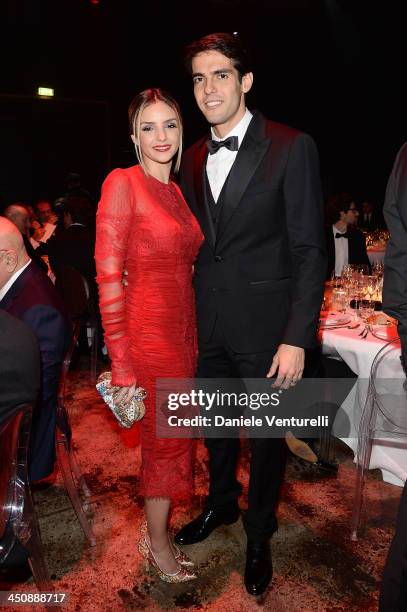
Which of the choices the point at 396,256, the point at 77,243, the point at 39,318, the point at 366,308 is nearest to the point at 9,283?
the point at 39,318

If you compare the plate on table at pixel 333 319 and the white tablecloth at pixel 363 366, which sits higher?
the plate on table at pixel 333 319

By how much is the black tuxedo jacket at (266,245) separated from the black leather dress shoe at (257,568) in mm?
897

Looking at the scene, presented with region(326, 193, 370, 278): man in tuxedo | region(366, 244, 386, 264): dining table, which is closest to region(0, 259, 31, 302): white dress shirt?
region(326, 193, 370, 278): man in tuxedo

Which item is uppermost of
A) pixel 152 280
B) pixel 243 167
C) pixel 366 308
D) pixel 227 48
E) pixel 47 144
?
pixel 47 144

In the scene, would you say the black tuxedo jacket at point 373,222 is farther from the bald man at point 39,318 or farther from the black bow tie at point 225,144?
the bald man at point 39,318

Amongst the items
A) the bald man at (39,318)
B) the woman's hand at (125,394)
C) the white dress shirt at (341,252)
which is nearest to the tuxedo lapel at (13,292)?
the bald man at (39,318)

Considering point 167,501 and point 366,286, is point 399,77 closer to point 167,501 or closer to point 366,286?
point 366,286

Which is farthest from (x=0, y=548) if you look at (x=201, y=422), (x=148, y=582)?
(x=201, y=422)

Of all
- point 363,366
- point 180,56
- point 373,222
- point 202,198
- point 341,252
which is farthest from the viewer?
point 373,222

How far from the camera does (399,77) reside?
10711mm

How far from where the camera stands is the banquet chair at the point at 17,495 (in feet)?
4.76

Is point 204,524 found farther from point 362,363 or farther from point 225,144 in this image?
point 225,144

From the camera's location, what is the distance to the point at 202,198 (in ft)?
6.47

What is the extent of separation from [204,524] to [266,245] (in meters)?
1.41
